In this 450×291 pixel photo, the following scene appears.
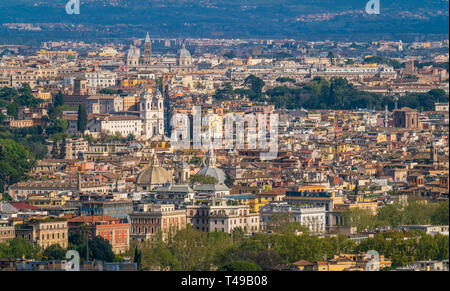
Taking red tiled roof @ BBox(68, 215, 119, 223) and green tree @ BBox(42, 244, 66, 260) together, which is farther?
red tiled roof @ BBox(68, 215, 119, 223)

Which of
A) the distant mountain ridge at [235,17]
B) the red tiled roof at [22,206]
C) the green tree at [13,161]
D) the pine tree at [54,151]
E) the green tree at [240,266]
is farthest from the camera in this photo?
the distant mountain ridge at [235,17]

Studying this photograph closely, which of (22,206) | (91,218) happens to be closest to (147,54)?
(22,206)

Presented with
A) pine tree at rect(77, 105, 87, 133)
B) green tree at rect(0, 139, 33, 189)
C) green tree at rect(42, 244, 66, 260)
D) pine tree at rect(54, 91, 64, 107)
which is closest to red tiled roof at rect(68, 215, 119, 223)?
green tree at rect(42, 244, 66, 260)

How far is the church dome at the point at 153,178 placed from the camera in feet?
112

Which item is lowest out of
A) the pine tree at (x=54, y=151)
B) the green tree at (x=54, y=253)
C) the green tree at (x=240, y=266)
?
the pine tree at (x=54, y=151)

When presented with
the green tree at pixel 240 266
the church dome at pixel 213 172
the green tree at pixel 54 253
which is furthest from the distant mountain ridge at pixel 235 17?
the green tree at pixel 240 266

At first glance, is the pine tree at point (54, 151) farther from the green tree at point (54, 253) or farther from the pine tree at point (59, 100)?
the green tree at point (54, 253)

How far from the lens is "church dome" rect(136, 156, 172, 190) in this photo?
34.1 m

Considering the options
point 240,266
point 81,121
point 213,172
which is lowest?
point 81,121

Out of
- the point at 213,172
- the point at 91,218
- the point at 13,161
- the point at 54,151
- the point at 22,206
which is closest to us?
the point at 91,218

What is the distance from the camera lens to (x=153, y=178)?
113 ft

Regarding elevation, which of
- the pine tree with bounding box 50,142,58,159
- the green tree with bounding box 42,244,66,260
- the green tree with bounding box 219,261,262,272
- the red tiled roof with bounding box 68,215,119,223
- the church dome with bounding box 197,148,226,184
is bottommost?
the pine tree with bounding box 50,142,58,159

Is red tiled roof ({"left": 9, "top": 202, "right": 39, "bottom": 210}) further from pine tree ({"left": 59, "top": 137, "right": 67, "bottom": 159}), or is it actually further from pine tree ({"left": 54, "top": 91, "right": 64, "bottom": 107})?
pine tree ({"left": 54, "top": 91, "right": 64, "bottom": 107})

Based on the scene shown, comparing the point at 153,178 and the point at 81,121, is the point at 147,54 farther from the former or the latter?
the point at 153,178
